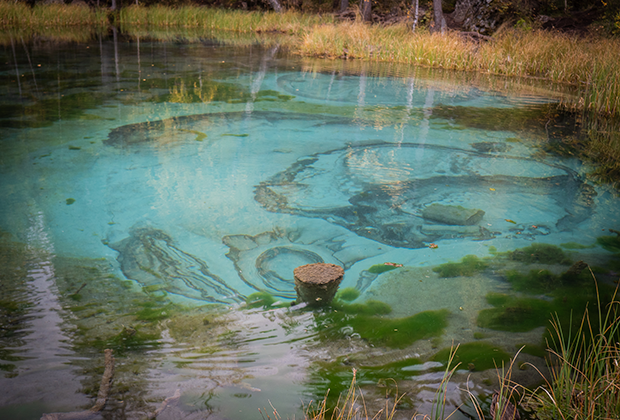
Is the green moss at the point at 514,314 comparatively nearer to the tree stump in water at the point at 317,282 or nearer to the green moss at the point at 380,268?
the green moss at the point at 380,268

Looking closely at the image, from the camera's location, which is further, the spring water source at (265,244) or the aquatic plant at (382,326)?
the aquatic plant at (382,326)

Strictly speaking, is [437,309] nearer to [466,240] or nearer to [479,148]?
[466,240]

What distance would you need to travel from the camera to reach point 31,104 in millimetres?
6586

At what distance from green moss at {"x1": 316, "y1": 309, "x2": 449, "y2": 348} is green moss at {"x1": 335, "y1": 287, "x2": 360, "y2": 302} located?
191 millimetres

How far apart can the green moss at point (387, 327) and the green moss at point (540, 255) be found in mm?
1056

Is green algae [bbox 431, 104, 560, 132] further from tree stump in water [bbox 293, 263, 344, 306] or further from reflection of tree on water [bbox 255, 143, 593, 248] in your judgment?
tree stump in water [bbox 293, 263, 344, 306]

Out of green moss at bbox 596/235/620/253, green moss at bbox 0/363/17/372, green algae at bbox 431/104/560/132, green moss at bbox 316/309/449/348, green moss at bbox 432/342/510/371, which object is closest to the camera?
green moss at bbox 0/363/17/372

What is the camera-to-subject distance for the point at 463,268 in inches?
125

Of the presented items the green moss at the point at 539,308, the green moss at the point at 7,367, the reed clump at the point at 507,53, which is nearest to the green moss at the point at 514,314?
the green moss at the point at 539,308

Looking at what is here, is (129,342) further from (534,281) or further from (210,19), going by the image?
(210,19)

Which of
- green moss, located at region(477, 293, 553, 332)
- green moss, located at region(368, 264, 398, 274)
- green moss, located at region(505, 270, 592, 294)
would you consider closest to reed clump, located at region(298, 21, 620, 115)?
green moss, located at region(505, 270, 592, 294)

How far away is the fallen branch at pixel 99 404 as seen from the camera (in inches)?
68.2

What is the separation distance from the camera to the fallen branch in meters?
1.73

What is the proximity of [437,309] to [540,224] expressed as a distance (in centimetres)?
184
